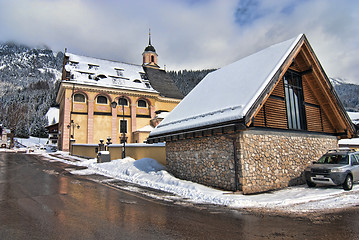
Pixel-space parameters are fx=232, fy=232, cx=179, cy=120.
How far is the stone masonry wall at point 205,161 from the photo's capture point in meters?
10.0

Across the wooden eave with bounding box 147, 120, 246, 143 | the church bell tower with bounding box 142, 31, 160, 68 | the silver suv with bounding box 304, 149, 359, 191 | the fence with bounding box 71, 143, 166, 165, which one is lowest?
the silver suv with bounding box 304, 149, 359, 191

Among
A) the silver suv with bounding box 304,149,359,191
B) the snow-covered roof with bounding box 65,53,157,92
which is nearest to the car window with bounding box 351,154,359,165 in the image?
the silver suv with bounding box 304,149,359,191

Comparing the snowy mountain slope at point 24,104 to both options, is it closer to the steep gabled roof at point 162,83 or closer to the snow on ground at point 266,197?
the steep gabled roof at point 162,83

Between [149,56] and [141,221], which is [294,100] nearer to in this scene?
[141,221]

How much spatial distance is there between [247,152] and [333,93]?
24.6 ft

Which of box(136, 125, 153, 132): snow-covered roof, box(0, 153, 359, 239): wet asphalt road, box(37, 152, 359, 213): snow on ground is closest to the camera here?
box(0, 153, 359, 239): wet asphalt road

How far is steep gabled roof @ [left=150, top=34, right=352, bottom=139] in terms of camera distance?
32.1ft

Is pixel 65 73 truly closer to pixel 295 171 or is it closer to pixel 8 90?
pixel 295 171

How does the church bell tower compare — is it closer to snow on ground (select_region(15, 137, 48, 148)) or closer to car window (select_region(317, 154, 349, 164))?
snow on ground (select_region(15, 137, 48, 148))

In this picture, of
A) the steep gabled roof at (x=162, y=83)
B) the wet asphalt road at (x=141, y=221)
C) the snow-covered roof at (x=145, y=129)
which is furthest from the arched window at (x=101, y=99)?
the wet asphalt road at (x=141, y=221)

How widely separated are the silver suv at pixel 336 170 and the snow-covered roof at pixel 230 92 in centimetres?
447

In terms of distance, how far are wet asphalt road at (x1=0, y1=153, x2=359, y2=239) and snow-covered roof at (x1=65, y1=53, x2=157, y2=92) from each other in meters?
31.9

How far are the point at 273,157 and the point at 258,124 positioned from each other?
1.72 metres

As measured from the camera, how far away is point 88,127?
36.1 m
